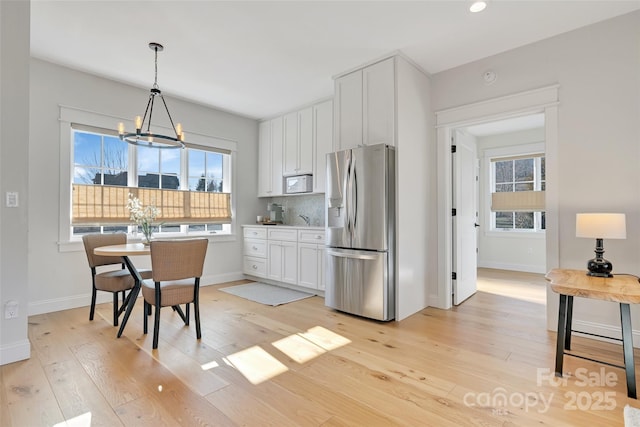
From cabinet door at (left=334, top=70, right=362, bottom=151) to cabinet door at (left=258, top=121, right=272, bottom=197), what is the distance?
1.98 m

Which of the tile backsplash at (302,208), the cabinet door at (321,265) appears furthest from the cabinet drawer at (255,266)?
the cabinet door at (321,265)

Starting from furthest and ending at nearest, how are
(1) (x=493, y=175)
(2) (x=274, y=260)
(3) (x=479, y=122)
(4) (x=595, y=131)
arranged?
(1) (x=493, y=175), (2) (x=274, y=260), (3) (x=479, y=122), (4) (x=595, y=131)

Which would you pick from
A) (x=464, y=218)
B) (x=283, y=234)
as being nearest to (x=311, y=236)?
(x=283, y=234)

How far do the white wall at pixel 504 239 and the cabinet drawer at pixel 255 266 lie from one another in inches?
186

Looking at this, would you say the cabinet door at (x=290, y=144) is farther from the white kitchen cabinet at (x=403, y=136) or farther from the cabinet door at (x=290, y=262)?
the white kitchen cabinet at (x=403, y=136)

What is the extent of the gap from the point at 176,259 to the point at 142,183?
2.21 metres

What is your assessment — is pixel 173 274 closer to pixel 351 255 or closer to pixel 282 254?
pixel 351 255

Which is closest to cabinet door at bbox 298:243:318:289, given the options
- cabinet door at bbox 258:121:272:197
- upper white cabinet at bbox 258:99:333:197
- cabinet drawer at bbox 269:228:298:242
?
cabinet drawer at bbox 269:228:298:242

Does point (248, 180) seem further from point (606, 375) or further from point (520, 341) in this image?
point (606, 375)

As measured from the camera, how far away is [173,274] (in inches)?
104

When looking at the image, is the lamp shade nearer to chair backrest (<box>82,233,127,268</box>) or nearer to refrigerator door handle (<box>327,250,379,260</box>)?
refrigerator door handle (<box>327,250,379,260</box>)

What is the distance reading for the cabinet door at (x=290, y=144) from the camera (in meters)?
4.96

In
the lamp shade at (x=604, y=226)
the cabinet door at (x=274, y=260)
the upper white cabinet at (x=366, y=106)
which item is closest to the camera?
the lamp shade at (x=604, y=226)

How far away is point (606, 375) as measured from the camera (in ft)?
7.04
